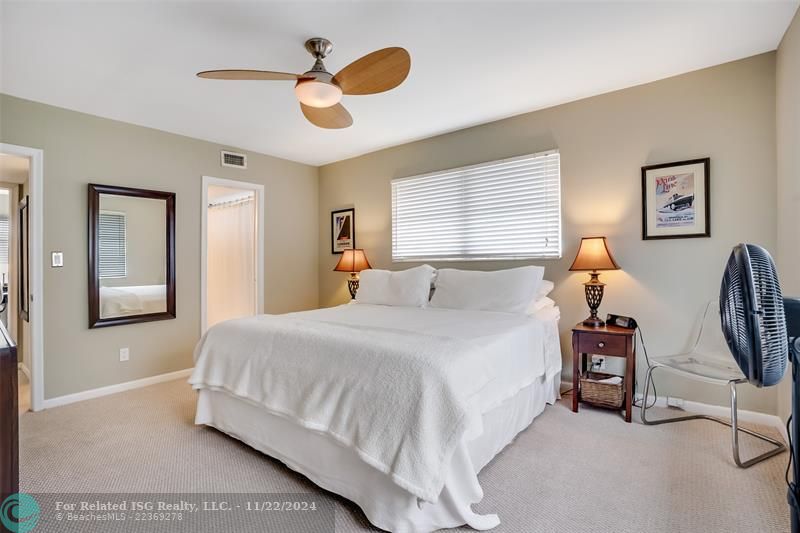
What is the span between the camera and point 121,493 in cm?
189

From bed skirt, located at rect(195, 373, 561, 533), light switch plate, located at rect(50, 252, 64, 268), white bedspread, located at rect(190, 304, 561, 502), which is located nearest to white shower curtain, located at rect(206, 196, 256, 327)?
light switch plate, located at rect(50, 252, 64, 268)

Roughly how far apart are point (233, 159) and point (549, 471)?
4.20 m

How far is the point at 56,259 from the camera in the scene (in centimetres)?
315

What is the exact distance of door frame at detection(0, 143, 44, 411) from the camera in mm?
3025

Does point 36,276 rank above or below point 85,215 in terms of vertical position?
below

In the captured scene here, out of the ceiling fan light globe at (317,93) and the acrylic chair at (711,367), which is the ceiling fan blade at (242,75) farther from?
the acrylic chair at (711,367)

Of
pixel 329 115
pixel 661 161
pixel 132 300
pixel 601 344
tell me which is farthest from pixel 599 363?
pixel 132 300

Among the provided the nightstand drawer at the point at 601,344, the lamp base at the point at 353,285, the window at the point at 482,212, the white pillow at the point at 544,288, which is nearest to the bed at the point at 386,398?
the nightstand drawer at the point at 601,344

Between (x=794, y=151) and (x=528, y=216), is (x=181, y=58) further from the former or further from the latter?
(x=794, y=151)

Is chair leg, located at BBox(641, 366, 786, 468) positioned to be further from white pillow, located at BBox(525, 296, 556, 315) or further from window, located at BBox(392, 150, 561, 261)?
window, located at BBox(392, 150, 561, 261)

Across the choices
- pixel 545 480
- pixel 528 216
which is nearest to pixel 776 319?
pixel 545 480

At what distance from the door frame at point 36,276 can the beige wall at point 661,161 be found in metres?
3.73

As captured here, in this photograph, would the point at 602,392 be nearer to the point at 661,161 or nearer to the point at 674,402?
the point at 674,402

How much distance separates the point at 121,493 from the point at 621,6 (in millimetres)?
3558
